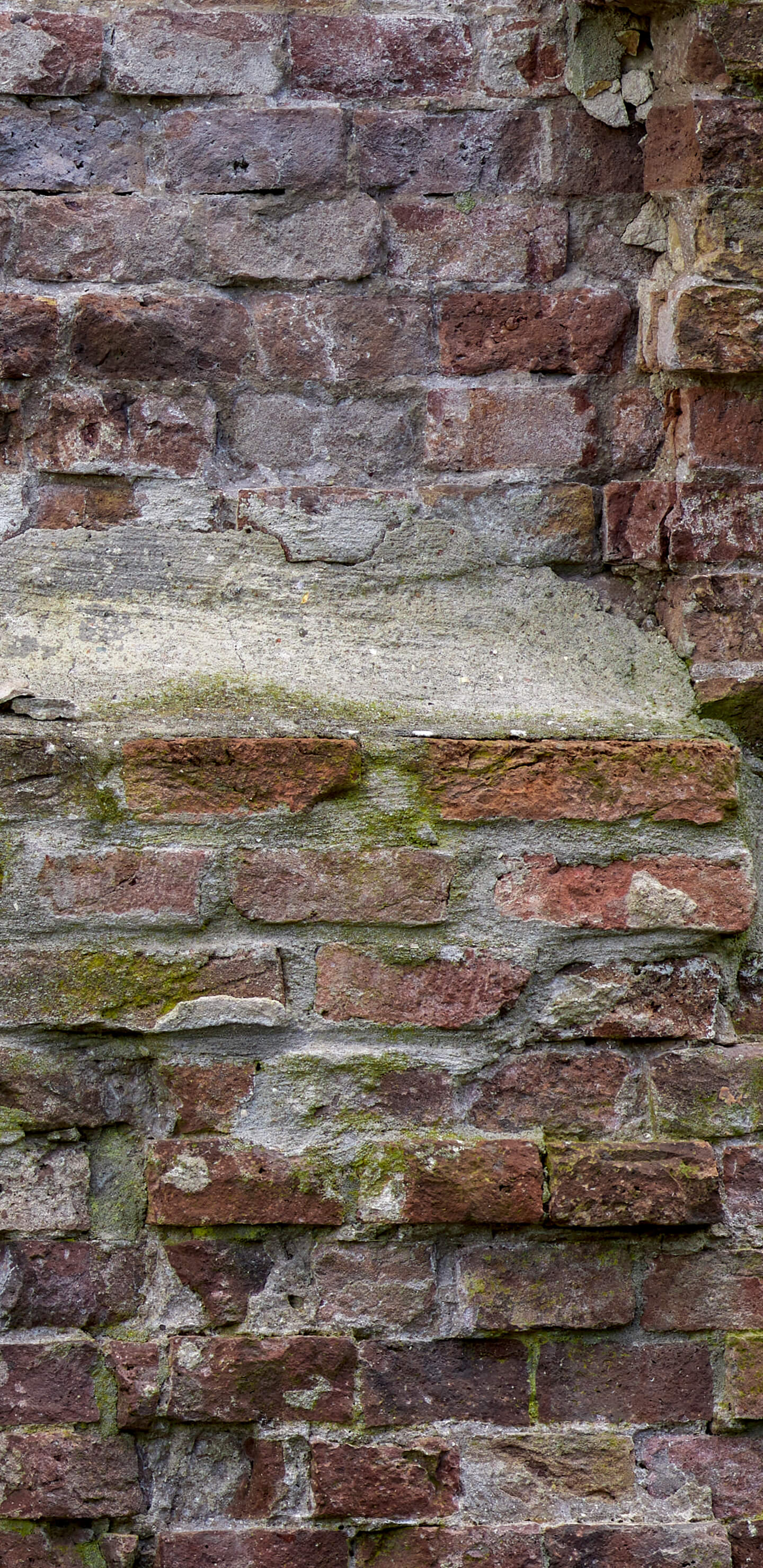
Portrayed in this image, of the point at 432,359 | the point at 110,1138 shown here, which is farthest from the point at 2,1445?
the point at 432,359

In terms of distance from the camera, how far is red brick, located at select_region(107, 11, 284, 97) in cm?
145

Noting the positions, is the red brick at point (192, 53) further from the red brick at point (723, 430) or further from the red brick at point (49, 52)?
the red brick at point (723, 430)

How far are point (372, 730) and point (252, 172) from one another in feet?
2.32

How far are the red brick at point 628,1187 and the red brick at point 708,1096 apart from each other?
0.14ft

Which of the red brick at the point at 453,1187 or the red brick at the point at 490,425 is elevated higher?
the red brick at the point at 490,425

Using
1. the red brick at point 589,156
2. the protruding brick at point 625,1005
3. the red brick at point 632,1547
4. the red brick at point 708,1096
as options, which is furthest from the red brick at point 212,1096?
the red brick at point 589,156

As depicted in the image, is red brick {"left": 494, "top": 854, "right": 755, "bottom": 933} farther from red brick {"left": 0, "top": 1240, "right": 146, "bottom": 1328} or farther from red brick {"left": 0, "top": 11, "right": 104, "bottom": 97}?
red brick {"left": 0, "top": 11, "right": 104, "bottom": 97}

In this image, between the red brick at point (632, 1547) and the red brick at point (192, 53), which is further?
the red brick at point (192, 53)

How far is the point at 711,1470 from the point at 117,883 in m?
0.96

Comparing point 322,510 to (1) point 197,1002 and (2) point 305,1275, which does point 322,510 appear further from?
(2) point 305,1275

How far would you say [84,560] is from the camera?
146 cm

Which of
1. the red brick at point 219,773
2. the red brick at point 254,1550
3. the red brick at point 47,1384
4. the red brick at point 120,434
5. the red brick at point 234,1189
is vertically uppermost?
the red brick at point 120,434

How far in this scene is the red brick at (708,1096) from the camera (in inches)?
55.0

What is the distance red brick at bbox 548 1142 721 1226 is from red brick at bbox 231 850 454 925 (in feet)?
1.06
